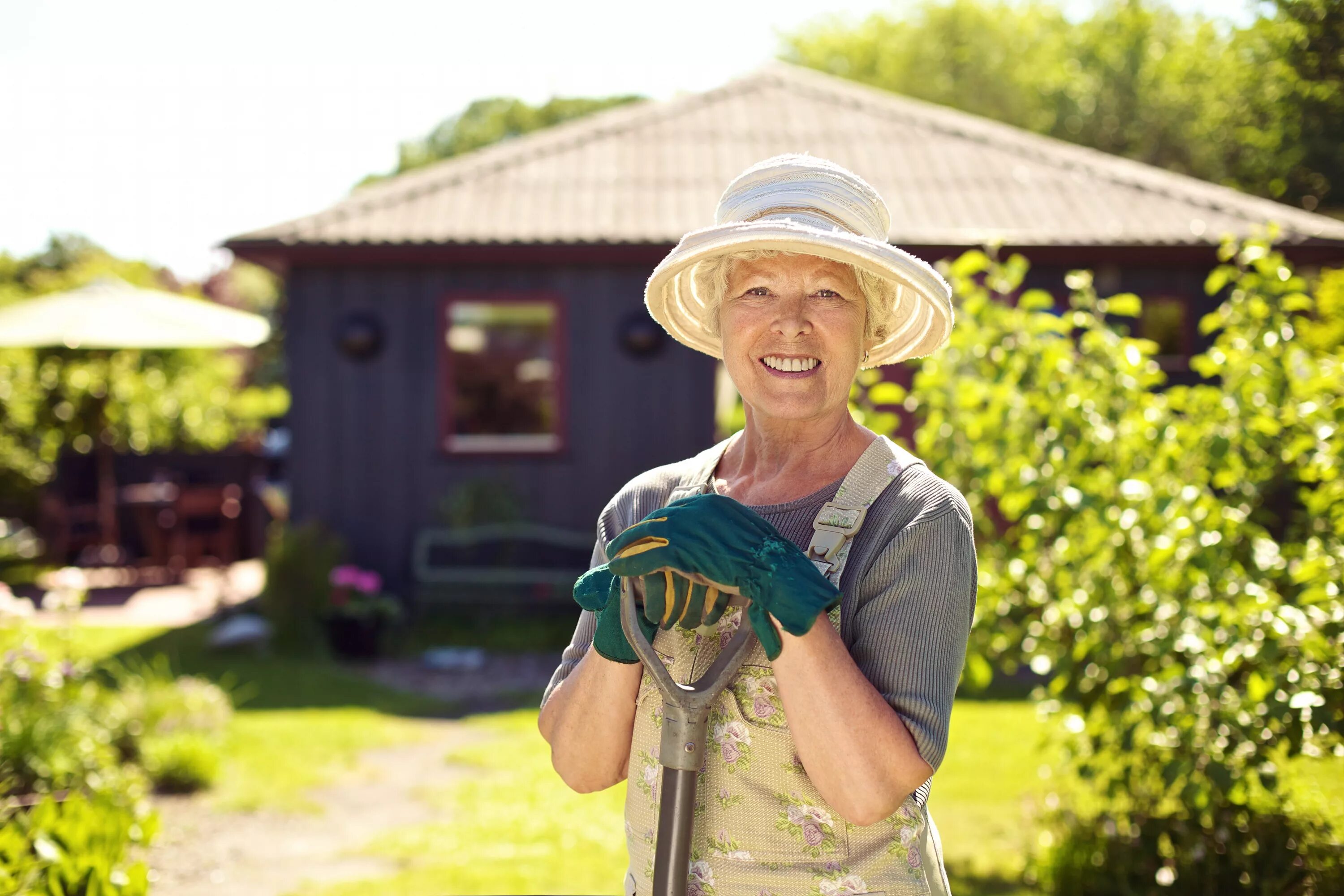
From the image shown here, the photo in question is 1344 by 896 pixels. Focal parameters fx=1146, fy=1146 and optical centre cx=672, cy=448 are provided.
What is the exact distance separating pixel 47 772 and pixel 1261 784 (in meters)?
4.21

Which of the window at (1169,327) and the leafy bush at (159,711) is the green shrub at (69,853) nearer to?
the leafy bush at (159,711)

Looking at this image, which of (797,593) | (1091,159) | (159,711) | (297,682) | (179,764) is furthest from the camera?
(1091,159)

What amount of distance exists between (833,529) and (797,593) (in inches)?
8.5

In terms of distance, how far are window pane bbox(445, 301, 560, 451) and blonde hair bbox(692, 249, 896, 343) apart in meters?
8.38

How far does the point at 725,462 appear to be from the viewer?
205 cm

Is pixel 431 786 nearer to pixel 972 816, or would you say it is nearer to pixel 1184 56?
pixel 972 816

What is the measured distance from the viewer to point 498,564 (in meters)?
10.2

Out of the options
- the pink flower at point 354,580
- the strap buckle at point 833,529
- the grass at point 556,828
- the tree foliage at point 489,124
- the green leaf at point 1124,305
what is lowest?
the grass at point 556,828

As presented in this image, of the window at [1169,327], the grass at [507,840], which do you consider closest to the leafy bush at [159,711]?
the grass at [507,840]

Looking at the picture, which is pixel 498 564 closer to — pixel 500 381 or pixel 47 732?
pixel 500 381

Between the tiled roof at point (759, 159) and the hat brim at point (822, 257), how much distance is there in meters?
7.17

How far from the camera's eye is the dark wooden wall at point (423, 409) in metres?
10.2

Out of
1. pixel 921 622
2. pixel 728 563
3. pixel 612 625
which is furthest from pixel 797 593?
pixel 612 625

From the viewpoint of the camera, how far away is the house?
9812mm
